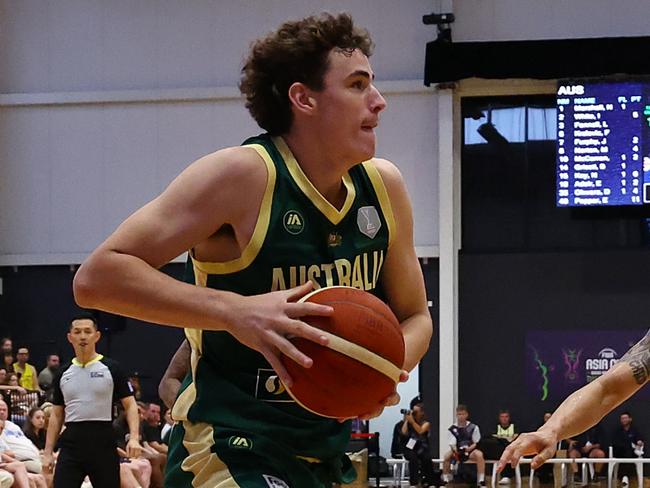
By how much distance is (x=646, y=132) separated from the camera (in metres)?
16.1

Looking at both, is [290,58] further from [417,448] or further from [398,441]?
[398,441]

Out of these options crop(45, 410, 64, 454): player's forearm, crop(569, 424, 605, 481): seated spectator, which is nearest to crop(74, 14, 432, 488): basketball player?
crop(45, 410, 64, 454): player's forearm

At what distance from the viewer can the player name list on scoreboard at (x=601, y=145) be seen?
16.2 meters

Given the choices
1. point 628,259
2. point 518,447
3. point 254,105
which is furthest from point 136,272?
point 628,259

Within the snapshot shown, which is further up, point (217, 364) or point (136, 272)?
point (136, 272)

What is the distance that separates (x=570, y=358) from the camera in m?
17.3

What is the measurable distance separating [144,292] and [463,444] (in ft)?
46.5

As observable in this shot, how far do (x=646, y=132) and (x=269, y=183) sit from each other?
46.4 feet

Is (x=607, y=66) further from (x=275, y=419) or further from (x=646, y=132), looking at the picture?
(x=275, y=419)

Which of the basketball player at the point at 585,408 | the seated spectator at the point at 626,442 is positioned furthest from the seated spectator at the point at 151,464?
the basketball player at the point at 585,408

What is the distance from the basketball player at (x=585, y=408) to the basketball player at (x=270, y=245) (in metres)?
0.45

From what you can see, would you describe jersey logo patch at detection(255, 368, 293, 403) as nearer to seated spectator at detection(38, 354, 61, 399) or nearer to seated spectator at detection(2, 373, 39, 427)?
seated spectator at detection(2, 373, 39, 427)

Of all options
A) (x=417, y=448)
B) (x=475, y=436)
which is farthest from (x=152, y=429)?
(x=475, y=436)

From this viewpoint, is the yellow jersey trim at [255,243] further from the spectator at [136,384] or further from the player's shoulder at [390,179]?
the spectator at [136,384]
